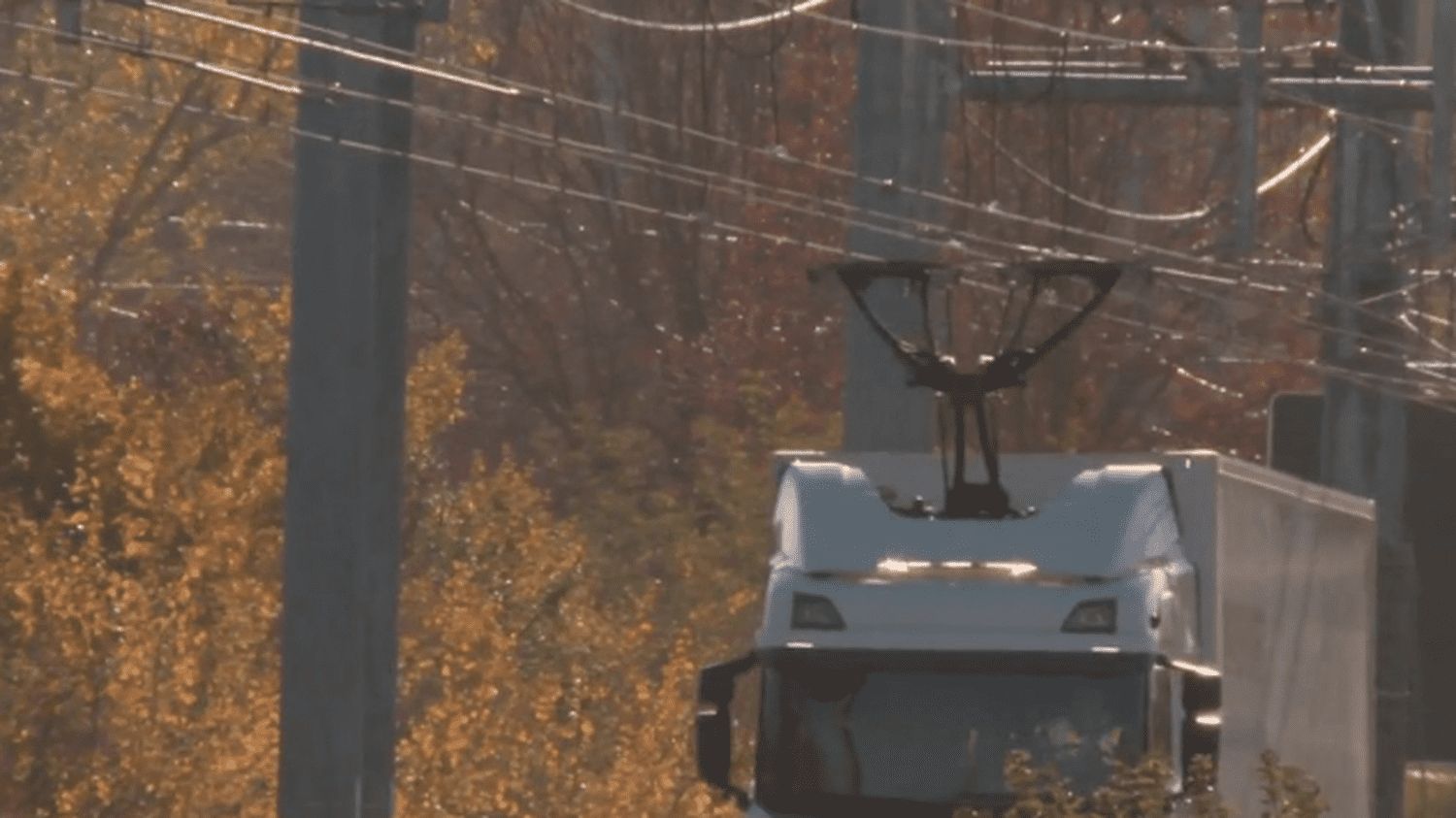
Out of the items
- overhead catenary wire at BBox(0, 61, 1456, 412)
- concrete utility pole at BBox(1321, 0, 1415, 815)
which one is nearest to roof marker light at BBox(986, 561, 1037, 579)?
overhead catenary wire at BBox(0, 61, 1456, 412)

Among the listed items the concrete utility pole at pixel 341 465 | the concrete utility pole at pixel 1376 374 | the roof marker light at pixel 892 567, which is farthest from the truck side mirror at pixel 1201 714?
the concrete utility pole at pixel 1376 374

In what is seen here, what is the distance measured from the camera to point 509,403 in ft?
243

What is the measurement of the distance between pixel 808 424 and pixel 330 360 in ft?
110

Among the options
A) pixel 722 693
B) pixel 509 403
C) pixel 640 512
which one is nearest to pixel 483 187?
pixel 509 403

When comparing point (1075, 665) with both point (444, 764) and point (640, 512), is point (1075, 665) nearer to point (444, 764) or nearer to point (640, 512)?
point (444, 764)

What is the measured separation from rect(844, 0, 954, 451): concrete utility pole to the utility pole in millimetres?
963

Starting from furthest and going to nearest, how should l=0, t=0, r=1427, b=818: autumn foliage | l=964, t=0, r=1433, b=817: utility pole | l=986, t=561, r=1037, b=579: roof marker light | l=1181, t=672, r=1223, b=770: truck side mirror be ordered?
l=0, t=0, r=1427, b=818: autumn foliage < l=964, t=0, r=1433, b=817: utility pole < l=986, t=561, r=1037, b=579: roof marker light < l=1181, t=672, r=1223, b=770: truck side mirror

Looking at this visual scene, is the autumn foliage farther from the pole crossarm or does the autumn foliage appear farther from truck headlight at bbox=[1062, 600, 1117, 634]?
truck headlight at bbox=[1062, 600, 1117, 634]

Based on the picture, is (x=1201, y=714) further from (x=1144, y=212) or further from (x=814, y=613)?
(x=1144, y=212)

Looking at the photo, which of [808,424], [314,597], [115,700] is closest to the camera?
[314,597]

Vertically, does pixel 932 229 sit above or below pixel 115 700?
above

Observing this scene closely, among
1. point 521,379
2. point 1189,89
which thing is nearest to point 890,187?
point 1189,89

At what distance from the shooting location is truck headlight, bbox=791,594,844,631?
2112 cm

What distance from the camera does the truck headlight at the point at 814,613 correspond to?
2112 centimetres
